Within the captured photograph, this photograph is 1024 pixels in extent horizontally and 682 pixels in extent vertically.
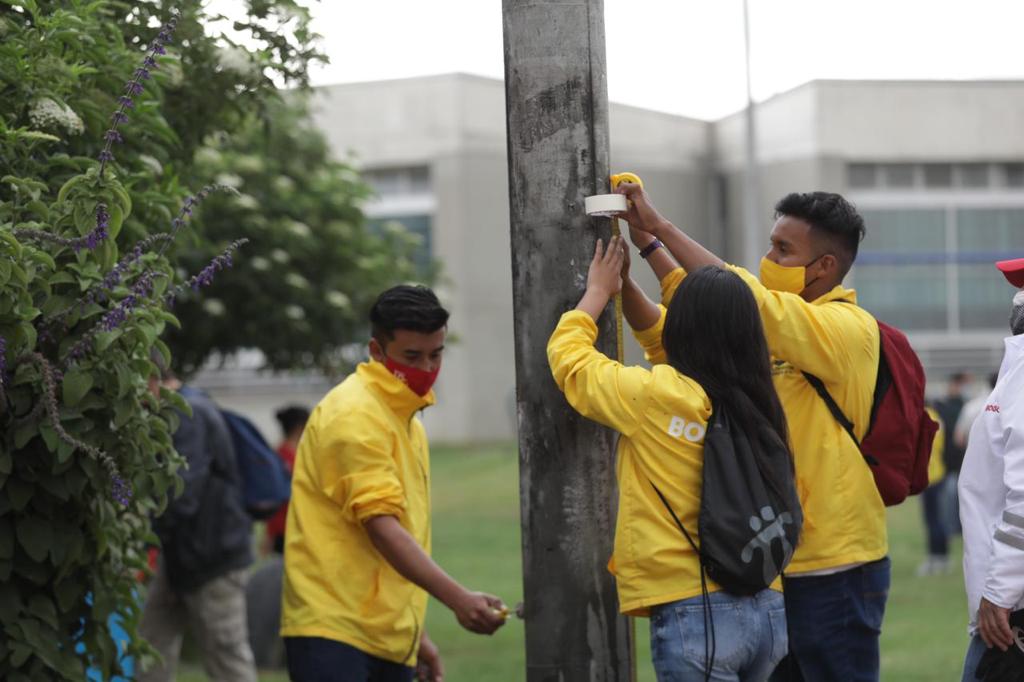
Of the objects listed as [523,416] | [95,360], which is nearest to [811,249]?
[523,416]

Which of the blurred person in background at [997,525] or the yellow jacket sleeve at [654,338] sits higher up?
the yellow jacket sleeve at [654,338]

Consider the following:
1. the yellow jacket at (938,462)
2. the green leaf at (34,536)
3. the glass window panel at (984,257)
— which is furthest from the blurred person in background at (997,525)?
the glass window panel at (984,257)

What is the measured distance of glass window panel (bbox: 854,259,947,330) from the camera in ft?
142

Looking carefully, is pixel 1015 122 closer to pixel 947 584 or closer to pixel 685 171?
pixel 685 171

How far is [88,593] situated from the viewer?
200 inches

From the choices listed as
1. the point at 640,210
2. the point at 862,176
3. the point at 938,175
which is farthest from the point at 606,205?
the point at 938,175

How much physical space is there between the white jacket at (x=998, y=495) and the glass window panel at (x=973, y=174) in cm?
3869

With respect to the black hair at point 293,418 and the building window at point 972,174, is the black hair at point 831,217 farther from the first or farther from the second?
the building window at point 972,174

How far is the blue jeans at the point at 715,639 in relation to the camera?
4.02m

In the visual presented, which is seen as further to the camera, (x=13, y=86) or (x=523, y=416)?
(x=13, y=86)

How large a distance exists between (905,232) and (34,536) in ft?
132

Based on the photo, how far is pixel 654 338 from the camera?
4836mm

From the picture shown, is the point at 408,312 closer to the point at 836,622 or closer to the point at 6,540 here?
the point at 6,540

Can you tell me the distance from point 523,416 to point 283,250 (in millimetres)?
9929
